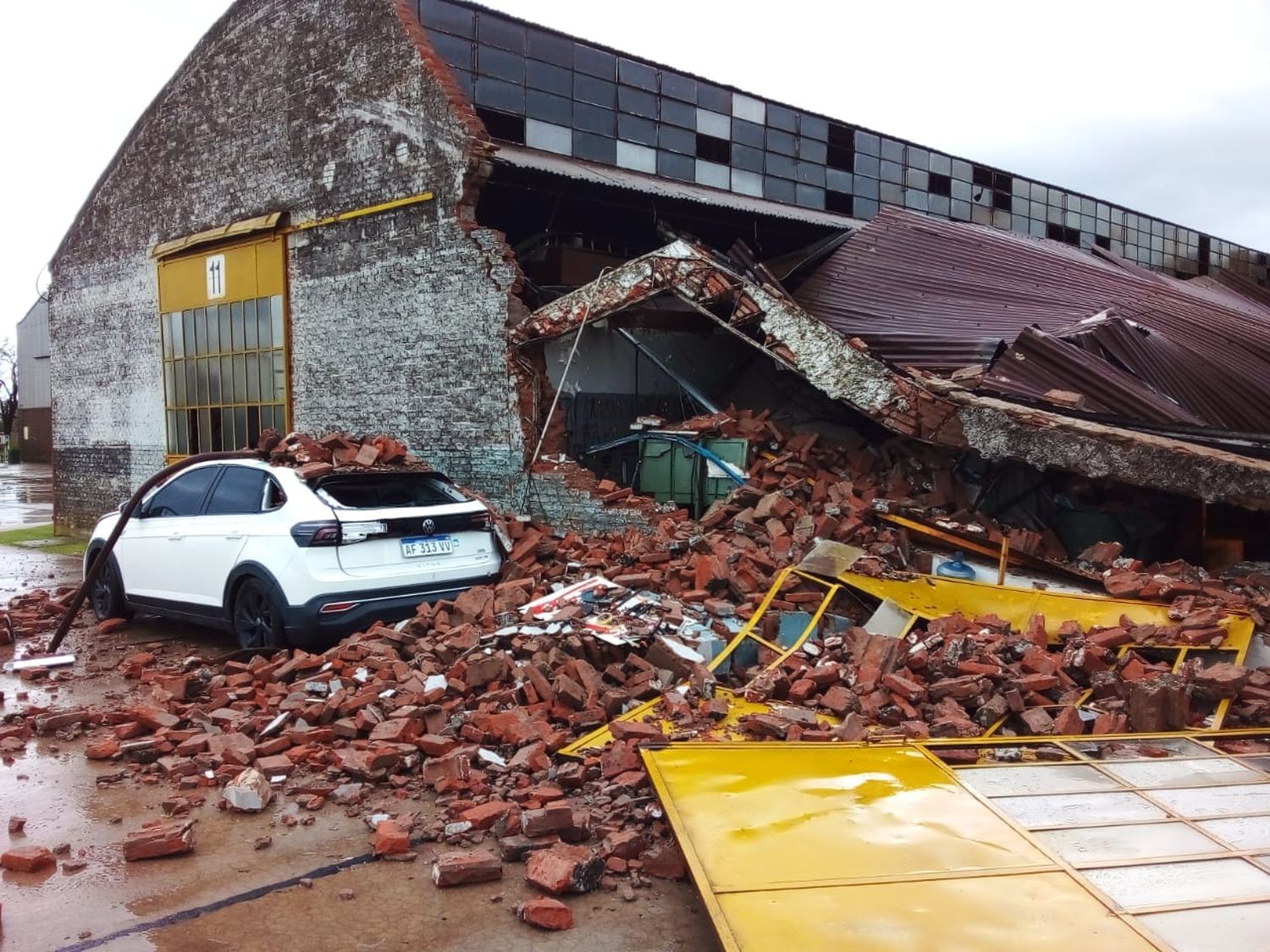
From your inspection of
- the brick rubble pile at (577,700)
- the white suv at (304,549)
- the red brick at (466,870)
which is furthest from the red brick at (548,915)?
the white suv at (304,549)

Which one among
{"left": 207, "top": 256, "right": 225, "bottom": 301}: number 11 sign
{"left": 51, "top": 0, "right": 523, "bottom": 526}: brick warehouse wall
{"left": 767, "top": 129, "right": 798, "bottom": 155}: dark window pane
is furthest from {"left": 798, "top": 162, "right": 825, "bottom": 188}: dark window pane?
{"left": 207, "top": 256, "right": 225, "bottom": 301}: number 11 sign

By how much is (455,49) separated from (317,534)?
375 inches

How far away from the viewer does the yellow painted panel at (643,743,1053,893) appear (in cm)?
317

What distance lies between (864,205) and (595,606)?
15142mm

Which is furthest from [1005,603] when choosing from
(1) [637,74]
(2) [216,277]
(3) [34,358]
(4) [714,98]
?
(3) [34,358]

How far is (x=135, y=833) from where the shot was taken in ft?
13.2

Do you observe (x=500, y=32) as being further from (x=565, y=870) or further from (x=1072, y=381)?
(x=565, y=870)

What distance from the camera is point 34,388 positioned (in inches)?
1861

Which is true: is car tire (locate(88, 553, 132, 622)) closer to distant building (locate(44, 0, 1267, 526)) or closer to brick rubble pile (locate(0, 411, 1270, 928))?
brick rubble pile (locate(0, 411, 1270, 928))

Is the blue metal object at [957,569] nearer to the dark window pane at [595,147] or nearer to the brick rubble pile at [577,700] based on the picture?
the brick rubble pile at [577,700]

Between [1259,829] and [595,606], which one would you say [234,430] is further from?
[1259,829]

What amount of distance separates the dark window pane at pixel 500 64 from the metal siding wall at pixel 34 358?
134 ft

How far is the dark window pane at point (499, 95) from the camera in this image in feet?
45.6

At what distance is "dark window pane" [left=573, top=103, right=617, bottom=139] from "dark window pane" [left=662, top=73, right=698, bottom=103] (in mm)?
1290
